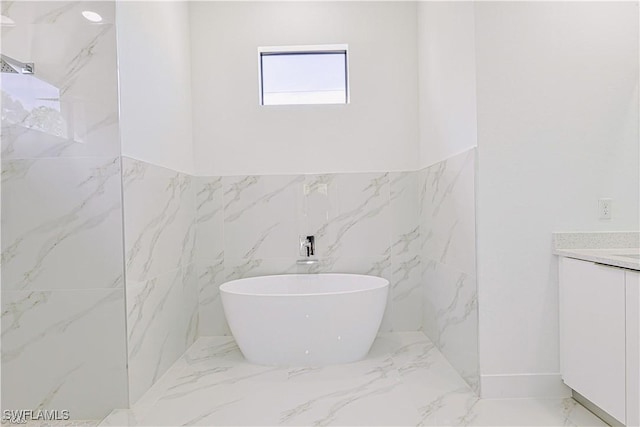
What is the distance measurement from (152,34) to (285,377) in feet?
7.44

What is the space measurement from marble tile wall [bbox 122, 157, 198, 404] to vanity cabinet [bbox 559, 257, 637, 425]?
2.24 metres

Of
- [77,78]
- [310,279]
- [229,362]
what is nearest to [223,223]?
[310,279]

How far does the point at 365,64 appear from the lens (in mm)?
3855

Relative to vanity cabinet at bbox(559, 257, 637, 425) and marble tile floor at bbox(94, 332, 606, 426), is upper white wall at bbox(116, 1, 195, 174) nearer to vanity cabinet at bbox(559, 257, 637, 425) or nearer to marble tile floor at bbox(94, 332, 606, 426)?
marble tile floor at bbox(94, 332, 606, 426)

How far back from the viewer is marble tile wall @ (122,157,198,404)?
2.51m

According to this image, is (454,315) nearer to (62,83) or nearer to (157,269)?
(157,269)

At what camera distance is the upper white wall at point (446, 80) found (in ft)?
8.57

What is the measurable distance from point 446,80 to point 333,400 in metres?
2.07

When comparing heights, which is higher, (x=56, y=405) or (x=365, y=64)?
(x=365, y=64)

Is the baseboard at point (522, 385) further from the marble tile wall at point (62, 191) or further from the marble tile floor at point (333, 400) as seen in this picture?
the marble tile wall at point (62, 191)

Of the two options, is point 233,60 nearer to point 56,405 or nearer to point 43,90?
point 43,90

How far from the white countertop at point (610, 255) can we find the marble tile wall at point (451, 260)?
0.47 m

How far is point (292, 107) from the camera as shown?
151 inches

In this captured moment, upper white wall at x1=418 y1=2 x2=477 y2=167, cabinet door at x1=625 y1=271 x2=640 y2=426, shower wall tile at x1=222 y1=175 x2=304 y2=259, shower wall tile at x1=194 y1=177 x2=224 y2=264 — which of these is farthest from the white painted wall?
shower wall tile at x1=194 y1=177 x2=224 y2=264
